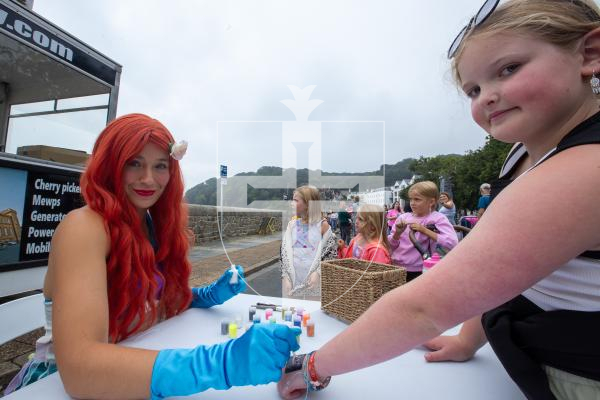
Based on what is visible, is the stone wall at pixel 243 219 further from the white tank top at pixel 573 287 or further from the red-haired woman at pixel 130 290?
the white tank top at pixel 573 287

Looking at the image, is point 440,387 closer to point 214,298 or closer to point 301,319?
point 301,319

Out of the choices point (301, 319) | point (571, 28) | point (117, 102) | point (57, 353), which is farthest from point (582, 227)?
point (117, 102)

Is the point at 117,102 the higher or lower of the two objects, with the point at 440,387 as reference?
higher

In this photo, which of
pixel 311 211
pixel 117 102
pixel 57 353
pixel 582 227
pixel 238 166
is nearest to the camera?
pixel 582 227

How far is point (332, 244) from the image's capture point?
1591mm

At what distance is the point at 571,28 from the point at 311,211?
100cm

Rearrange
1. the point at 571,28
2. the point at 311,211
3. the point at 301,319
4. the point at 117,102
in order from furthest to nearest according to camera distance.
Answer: the point at 117,102 → the point at 311,211 → the point at 301,319 → the point at 571,28

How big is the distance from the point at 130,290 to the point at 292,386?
0.61m

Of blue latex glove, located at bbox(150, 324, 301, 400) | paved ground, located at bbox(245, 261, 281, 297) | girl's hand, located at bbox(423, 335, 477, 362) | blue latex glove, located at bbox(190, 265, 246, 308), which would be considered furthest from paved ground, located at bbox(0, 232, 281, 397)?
girl's hand, located at bbox(423, 335, 477, 362)

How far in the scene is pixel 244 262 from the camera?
1.43m

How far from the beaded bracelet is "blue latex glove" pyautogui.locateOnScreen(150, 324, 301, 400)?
0.15ft

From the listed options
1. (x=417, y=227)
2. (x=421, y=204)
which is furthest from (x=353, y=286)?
(x=421, y=204)

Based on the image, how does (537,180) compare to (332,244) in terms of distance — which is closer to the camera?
(537,180)

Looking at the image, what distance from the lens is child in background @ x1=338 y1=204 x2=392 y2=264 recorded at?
1.49 metres
